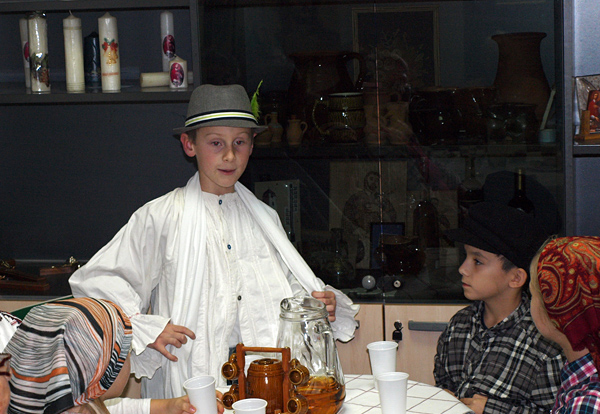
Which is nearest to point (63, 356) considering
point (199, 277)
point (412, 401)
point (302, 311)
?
point (302, 311)

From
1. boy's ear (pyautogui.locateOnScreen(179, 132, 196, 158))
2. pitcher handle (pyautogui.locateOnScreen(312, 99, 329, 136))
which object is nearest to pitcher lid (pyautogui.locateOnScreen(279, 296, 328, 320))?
boy's ear (pyautogui.locateOnScreen(179, 132, 196, 158))

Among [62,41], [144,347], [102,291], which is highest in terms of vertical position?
[62,41]

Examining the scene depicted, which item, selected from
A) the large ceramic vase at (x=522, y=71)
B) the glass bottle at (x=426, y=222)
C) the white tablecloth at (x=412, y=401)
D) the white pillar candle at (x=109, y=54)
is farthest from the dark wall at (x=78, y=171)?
the white tablecloth at (x=412, y=401)

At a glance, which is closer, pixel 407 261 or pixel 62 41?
pixel 407 261

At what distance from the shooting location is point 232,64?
104 inches

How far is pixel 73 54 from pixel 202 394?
66.5 inches

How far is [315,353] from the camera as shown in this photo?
1530mm

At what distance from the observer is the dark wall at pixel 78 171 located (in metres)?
3.03

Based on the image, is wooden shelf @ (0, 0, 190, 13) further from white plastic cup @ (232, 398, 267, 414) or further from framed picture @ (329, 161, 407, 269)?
white plastic cup @ (232, 398, 267, 414)

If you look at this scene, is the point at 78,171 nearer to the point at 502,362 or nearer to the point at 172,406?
the point at 172,406

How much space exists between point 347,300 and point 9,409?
4.50 feet

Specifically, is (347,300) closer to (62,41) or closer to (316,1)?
(316,1)

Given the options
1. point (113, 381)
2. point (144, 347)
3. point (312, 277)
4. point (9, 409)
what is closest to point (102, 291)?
point (144, 347)

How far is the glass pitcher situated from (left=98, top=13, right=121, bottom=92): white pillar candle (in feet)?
4.65
